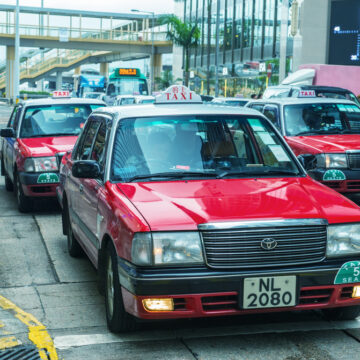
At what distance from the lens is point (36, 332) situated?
5.41 m

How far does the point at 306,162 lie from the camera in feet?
21.8

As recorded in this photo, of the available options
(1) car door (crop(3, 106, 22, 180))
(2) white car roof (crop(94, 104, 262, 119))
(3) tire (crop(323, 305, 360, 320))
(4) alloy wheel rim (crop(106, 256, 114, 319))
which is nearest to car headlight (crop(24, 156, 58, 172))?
(1) car door (crop(3, 106, 22, 180))

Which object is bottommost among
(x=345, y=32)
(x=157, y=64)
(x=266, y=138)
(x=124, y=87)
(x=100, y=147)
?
(x=124, y=87)

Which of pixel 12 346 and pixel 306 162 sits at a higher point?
pixel 306 162

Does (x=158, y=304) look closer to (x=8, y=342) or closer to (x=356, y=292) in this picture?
(x=8, y=342)

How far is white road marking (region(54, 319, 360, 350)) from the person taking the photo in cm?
520

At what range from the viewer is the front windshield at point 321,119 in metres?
11.5

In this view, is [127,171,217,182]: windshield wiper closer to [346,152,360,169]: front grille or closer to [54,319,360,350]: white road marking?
[54,319,360,350]: white road marking

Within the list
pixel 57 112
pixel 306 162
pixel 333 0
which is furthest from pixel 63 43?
pixel 306 162

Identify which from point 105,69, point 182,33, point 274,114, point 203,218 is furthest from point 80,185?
point 105,69

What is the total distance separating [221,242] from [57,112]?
24.8 feet

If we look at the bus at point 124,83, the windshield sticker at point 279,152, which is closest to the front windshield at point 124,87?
the bus at point 124,83

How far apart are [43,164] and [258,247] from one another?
6.34m

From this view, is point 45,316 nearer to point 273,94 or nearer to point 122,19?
point 273,94
